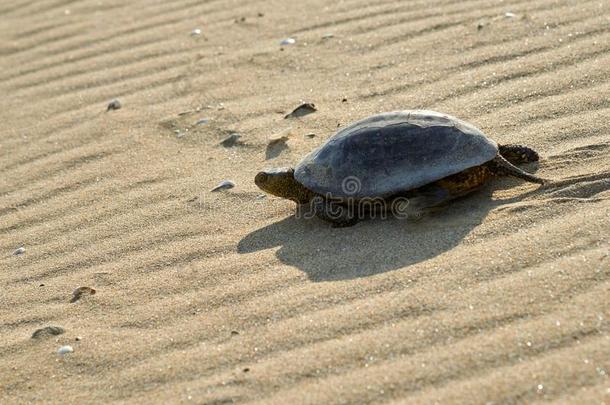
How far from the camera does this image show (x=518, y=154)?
4.27 metres

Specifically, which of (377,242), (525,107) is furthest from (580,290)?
(525,107)

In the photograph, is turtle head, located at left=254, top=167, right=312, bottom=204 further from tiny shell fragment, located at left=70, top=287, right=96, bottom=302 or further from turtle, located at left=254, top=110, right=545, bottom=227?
tiny shell fragment, located at left=70, top=287, right=96, bottom=302

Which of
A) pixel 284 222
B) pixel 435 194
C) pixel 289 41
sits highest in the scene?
pixel 289 41

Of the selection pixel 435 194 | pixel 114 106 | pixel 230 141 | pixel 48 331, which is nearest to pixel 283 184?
pixel 435 194

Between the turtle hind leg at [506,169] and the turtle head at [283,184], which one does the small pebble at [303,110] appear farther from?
the turtle hind leg at [506,169]

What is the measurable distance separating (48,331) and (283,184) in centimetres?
125

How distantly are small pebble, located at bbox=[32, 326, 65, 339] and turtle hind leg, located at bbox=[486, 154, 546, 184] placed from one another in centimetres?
192

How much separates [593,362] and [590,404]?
19 cm

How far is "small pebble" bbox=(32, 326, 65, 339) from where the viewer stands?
12.4 feet

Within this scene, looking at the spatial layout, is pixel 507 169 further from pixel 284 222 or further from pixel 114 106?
pixel 114 106

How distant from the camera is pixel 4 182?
209 inches

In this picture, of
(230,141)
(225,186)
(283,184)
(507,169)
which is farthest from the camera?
(230,141)

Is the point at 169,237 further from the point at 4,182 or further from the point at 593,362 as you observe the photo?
the point at 593,362

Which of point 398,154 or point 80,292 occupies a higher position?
point 398,154
